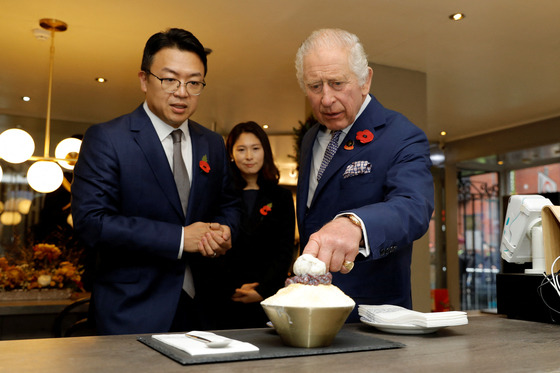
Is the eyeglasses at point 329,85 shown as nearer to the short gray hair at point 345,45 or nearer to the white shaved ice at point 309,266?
the short gray hair at point 345,45

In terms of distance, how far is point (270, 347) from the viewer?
1107mm

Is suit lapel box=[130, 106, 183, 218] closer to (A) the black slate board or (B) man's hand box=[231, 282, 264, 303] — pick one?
(A) the black slate board

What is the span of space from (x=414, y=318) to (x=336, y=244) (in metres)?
0.28

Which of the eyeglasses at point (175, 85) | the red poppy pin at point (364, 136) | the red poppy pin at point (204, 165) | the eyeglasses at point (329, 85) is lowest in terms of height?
the red poppy pin at point (204, 165)

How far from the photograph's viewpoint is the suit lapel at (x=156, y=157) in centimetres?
186

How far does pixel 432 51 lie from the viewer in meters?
5.17

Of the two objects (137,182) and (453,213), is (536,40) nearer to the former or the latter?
(137,182)

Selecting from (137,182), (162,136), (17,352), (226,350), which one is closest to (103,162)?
(137,182)

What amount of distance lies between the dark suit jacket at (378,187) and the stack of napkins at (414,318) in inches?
10.5

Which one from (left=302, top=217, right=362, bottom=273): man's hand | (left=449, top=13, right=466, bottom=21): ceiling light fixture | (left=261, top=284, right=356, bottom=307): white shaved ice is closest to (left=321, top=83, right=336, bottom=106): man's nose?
(left=302, top=217, right=362, bottom=273): man's hand

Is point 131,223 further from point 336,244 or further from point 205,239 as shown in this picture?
point 336,244

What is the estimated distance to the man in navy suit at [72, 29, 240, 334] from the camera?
69.1 inches

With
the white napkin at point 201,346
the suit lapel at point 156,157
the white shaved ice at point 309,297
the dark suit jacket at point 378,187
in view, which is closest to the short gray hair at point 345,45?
the dark suit jacket at point 378,187

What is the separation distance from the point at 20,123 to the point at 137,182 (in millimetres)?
6834
